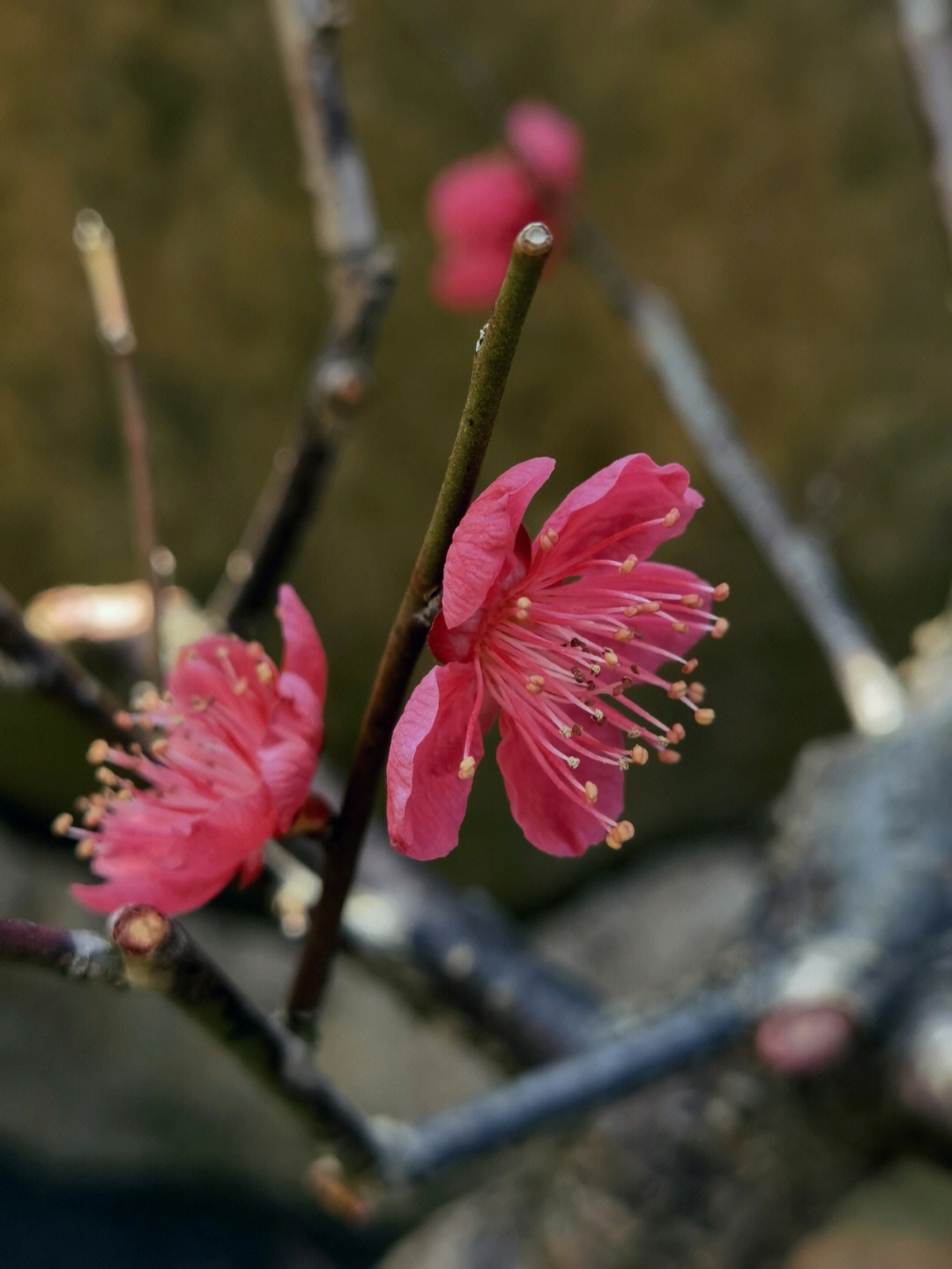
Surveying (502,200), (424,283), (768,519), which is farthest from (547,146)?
(768,519)

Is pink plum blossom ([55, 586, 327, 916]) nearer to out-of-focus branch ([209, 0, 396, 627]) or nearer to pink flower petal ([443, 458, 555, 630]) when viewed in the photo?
pink flower petal ([443, 458, 555, 630])

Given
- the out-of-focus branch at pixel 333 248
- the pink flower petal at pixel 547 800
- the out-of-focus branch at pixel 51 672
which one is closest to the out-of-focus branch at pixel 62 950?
the pink flower petal at pixel 547 800

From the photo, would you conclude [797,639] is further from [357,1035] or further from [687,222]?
[357,1035]

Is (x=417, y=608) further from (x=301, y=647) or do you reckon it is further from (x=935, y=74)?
(x=935, y=74)

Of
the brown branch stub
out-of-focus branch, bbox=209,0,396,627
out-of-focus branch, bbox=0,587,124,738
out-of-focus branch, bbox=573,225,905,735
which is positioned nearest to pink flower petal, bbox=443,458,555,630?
the brown branch stub

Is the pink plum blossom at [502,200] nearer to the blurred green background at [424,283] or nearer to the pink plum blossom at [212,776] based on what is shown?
the blurred green background at [424,283]

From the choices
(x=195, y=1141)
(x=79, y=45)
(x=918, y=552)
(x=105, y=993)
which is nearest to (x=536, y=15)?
(x=79, y=45)
